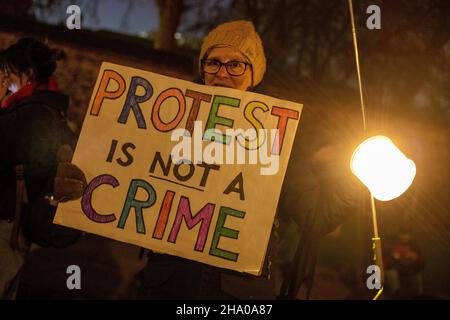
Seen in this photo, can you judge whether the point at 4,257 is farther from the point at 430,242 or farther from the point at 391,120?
the point at 430,242

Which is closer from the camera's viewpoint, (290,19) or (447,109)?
(447,109)

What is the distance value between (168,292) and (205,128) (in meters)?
0.67

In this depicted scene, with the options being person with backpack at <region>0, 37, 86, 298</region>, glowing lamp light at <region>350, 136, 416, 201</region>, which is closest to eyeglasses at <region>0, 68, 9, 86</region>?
person with backpack at <region>0, 37, 86, 298</region>

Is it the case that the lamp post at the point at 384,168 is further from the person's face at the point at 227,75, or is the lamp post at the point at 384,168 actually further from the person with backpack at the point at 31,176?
the person with backpack at the point at 31,176

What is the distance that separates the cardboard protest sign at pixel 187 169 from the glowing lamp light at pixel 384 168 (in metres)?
0.35

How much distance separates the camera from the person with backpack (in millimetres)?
1894

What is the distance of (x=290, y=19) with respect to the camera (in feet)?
33.8

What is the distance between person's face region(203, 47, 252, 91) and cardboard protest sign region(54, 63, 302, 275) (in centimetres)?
8

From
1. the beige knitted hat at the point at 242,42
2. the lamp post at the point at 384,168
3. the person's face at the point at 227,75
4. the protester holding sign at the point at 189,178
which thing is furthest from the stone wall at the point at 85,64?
the lamp post at the point at 384,168

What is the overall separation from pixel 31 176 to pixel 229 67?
0.96 m

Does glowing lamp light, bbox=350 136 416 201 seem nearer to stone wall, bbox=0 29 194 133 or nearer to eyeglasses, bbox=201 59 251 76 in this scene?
eyeglasses, bbox=201 59 251 76

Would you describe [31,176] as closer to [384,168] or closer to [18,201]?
[18,201]

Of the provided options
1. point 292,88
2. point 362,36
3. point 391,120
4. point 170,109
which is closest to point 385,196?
point 170,109

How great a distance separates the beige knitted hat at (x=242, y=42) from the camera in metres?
1.97
